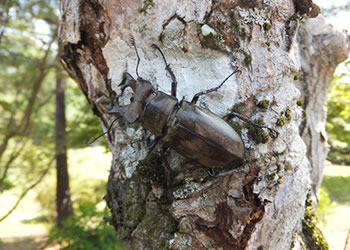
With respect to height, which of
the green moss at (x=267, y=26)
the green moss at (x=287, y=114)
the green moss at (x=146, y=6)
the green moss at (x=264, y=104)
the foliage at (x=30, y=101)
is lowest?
the green moss at (x=287, y=114)

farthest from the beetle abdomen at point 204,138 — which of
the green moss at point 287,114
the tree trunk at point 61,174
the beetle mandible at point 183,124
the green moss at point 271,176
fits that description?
the tree trunk at point 61,174

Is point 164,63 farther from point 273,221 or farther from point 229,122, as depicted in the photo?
point 273,221

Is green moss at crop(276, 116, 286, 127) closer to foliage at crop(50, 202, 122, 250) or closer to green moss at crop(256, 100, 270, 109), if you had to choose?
green moss at crop(256, 100, 270, 109)

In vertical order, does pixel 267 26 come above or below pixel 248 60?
above

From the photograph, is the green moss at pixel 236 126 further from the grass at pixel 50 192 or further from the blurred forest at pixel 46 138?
the grass at pixel 50 192

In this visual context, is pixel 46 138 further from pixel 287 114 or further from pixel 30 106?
pixel 287 114

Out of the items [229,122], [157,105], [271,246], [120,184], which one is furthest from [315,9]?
[120,184]

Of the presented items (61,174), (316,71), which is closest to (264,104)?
(316,71)
